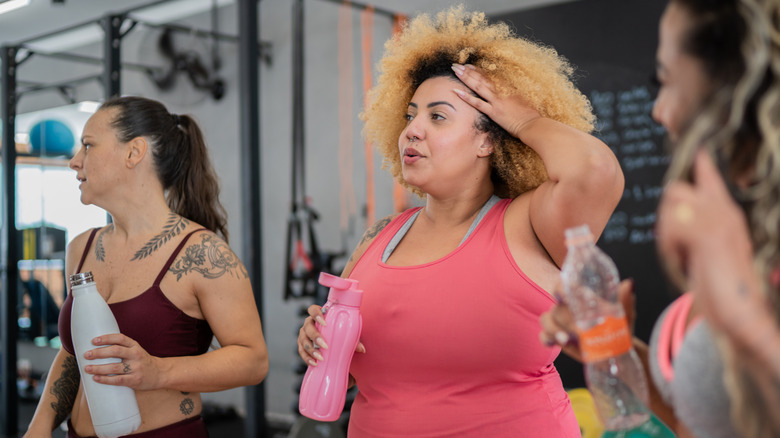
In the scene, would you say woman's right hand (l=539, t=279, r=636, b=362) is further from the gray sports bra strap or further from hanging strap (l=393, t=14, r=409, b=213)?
hanging strap (l=393, t=14, r=409, b=213)

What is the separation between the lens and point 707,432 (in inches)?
26.4

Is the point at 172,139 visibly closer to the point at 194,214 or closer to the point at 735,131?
the point at 194,214

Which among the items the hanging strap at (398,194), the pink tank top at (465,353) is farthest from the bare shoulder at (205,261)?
the hanging strap at (398,194)

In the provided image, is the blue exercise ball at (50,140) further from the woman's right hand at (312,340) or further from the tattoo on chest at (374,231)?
the woman's right hand at (312,340)

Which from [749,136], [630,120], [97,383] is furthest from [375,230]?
[630,120]

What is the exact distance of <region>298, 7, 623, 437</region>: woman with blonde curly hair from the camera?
1.33 metres

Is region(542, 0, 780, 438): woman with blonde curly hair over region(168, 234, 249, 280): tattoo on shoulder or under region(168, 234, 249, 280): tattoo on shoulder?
over

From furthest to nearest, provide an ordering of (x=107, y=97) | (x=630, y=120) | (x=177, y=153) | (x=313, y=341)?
(x=107, y=97), (x=630, y=120), (x=177, y=153), (x=313, y=341)

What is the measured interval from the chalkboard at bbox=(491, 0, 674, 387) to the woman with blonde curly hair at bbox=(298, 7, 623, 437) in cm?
181

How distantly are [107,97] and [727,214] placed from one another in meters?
3.78

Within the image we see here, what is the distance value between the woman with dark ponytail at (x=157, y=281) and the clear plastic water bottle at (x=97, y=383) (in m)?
0.03

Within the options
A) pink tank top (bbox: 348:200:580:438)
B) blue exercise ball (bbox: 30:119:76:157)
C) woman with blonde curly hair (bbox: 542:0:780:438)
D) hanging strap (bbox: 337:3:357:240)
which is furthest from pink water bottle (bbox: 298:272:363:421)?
blue exercise ball (bbox: 30:119:76:157)

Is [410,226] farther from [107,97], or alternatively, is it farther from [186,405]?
[107,97]

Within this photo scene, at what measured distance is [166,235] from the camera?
1689 millimetres
